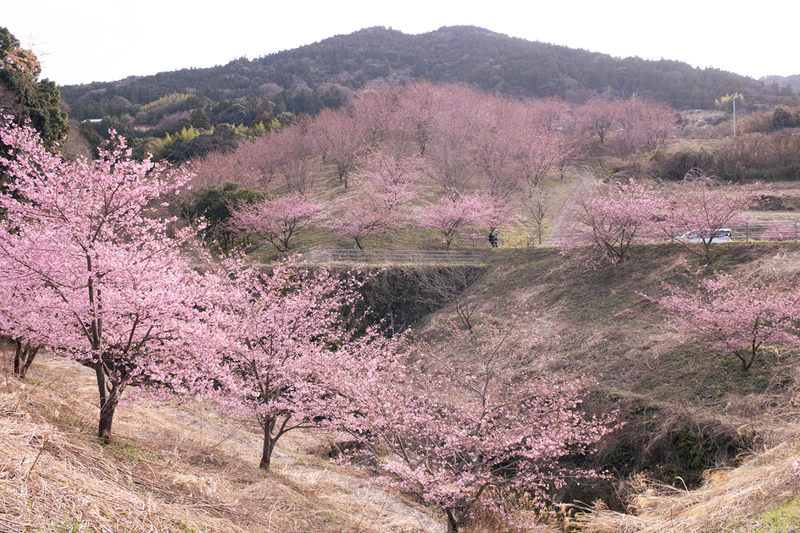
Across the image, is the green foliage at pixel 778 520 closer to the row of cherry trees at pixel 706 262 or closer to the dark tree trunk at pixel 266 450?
the row of cherry trees at pixel 706 262

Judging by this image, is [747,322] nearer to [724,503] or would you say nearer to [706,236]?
[724,503]

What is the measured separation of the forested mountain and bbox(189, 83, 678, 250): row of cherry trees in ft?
107

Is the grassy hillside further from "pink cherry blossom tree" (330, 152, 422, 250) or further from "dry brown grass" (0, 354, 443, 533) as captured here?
"pink cherry blossom tree" (330, 152, 422, 250)

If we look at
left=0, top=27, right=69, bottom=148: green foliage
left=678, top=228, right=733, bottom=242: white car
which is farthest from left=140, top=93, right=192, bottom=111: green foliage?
left=678, top=228, right=733, bottom=242: white car

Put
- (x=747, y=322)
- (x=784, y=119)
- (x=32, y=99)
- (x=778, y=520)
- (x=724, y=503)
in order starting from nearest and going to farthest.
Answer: (x=778, y=520)
(x=724, y=503)
(x=747, y=322)
(x=32, y=99)
(x=784, y=119)

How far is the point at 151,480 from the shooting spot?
5.84m

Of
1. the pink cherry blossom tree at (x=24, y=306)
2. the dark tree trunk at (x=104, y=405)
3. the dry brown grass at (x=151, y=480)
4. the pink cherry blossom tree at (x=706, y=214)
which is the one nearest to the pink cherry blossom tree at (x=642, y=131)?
the pink cherry blossom tree at (x=706, y=214)

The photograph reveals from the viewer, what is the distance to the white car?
1694cm

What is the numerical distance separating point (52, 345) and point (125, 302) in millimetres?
1823

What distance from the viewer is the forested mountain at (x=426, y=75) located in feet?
245

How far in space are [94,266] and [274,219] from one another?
1979 centimetres

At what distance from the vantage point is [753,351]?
35.8ft

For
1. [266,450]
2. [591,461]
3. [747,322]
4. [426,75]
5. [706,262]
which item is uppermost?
[426,75]

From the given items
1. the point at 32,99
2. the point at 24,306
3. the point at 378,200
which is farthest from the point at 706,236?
the point at 32,99
